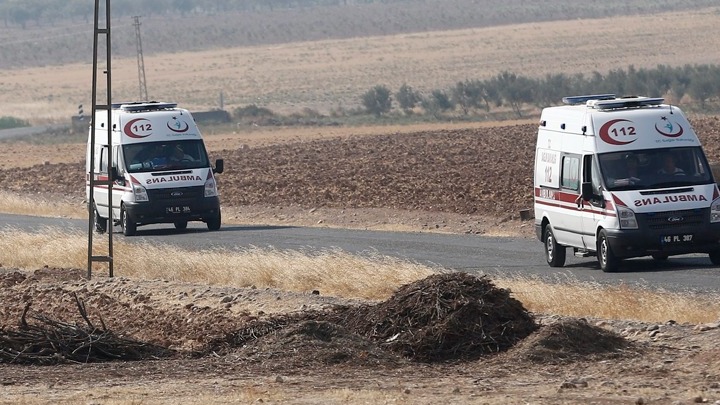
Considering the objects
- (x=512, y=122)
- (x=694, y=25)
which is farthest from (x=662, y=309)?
(x=694, y=25)

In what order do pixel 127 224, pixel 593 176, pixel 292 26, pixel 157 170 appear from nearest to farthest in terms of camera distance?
pixel 593 176 < pixel 127 224 < pixel 157 170 < pixel 292 26

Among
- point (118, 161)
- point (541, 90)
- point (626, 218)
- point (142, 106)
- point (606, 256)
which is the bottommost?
point (541, 90)

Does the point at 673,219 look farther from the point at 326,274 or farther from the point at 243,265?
the point at 243,265

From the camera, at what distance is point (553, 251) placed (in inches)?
885

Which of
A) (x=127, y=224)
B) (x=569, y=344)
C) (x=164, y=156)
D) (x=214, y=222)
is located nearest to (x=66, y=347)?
(x=569, y=344)

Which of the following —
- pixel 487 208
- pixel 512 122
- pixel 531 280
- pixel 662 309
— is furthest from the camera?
pixel 512 122

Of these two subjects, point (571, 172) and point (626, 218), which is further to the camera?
point (571, 172)

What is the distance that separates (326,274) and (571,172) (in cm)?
409

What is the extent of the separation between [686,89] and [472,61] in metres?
48.1

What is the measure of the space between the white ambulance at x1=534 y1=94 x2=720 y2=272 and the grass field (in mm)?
69605

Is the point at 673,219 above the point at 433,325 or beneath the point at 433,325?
beneath

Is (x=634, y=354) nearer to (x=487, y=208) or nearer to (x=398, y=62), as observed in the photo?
(x=487, y=208)

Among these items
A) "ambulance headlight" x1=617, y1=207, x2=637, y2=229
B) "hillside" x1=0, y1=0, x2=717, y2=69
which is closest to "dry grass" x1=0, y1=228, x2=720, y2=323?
"ambulance headlight" x1=617, y1=207, x2=637, y2=229

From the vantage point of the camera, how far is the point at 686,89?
77.5 metres
